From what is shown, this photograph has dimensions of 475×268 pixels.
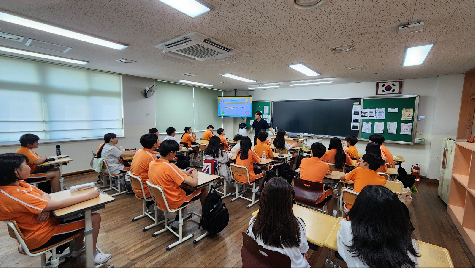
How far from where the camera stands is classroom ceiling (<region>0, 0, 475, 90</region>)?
197 centimetres

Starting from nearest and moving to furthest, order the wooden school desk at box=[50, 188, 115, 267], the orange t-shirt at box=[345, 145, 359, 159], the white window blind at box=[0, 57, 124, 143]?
the wooden school desk at box=[50, 188, 115, 267]
the orange t-shirt at box=[345, 145, 359, 159]
the white window blind at box=[0, 57, 124, 143]

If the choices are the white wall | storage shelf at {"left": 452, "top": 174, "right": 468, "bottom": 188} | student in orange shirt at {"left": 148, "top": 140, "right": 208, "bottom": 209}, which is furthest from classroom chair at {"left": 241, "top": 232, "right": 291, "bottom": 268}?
the white wall

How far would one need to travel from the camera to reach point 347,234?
1260mm

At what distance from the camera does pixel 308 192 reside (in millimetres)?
2693

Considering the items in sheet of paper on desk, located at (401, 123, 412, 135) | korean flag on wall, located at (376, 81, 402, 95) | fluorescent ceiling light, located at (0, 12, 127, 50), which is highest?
fluorescent ceiling light, located at (0, 12, 127, 50)

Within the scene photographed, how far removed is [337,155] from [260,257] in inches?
118

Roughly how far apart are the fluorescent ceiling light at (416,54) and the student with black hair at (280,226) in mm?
3473

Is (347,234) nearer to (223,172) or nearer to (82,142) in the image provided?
(223,172)

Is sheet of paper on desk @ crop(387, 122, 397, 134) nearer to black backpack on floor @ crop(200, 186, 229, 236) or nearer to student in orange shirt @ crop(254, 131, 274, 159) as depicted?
student in orange shirt @ crop(254, 131, 274, 159)

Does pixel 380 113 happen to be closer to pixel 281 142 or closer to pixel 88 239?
pixel 281 142

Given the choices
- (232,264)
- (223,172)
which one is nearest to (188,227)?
(232,264)

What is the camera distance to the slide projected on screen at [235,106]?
8.54m

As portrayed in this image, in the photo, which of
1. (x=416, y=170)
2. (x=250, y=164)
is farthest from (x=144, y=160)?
(x=416, y=170)

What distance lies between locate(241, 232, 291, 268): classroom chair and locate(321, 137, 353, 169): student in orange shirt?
292 centimetres
